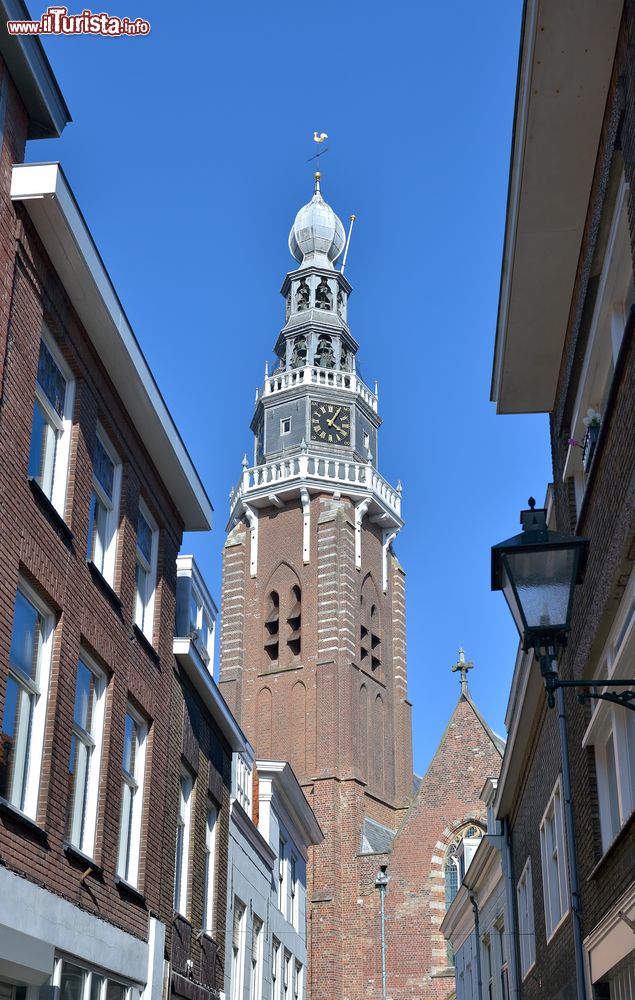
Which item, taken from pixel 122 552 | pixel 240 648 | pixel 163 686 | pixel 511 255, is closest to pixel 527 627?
pixel 511 255

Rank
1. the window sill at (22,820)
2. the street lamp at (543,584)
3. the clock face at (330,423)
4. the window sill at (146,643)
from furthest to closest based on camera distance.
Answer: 1. the clock face at (330,423)
2. the window sill at (146,643)
3. the window sill at (22,820)
4. the street lamp at (543,584)

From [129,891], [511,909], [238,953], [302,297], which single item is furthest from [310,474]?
[129,891]

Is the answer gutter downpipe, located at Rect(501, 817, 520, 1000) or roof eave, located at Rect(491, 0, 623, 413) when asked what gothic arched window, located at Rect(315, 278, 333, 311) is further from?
roof eave, located at Rect(491, 0, 623, 413)

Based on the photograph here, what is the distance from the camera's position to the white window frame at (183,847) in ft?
52.5

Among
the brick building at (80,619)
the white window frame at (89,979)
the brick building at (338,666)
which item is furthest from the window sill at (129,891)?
the brick building at (338,666)

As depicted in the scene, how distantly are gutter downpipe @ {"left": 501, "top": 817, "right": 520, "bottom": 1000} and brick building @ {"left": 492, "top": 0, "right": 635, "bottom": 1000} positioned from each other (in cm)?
538

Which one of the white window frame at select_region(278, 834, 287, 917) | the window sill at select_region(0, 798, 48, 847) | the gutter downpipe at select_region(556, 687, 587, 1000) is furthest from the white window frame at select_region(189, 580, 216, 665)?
the white window frame at select_region(278, 834, 287, 917)

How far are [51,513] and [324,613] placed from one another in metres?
43.0

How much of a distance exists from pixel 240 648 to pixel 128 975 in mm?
42142

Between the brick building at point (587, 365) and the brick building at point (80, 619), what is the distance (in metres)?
3.98

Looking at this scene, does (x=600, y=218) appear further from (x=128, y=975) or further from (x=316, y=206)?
(x=316, y=206)

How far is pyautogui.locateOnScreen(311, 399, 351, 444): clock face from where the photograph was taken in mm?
59875

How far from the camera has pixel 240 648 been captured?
55.0 meters

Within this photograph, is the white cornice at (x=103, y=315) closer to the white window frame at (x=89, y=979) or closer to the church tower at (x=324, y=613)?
the white window frame at (x=89, y=979)
